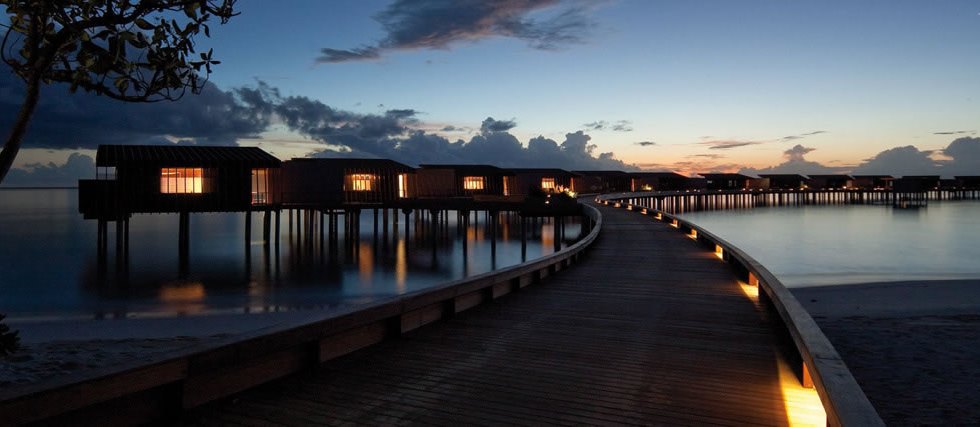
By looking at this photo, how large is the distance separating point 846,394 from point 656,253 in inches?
481

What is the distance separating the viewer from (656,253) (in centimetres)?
1541

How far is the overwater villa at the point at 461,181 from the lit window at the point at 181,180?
772 inches

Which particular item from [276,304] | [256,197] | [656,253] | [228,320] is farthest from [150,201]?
[656,253]

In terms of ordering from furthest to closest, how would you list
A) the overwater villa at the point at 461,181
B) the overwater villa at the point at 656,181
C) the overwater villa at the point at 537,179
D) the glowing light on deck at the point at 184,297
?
1. the overwater villa at the point at 656,181
2. the overwater villa at the point at 537,179
3. the overwater villa at the point at 461,181
4. the glowing light on deck at the point at 184,297

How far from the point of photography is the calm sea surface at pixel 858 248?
91.2ft

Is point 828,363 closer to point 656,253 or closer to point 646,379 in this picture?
point 646,379

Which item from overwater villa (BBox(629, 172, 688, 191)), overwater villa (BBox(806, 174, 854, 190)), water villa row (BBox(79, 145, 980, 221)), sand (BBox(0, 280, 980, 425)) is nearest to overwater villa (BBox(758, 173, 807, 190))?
overwater villa (BBox(806, 174, 854, 190))

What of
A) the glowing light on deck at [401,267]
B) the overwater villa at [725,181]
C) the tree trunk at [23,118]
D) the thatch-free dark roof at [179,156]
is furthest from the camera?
the overwater villa at [725,181]

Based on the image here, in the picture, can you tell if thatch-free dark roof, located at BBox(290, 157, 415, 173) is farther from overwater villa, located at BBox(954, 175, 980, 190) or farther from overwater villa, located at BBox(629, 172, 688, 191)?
overwater villa, located at BBox(954, 175, 980, 190)

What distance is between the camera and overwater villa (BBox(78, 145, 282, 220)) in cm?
2831

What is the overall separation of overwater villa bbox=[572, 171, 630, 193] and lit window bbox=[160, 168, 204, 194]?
2079 inches

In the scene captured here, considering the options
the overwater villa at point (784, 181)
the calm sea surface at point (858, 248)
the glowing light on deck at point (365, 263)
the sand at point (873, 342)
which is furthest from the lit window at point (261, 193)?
the overwater villa at point (784, 181)

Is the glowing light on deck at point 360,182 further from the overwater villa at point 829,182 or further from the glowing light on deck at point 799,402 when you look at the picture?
the overwater villa at point 829,182

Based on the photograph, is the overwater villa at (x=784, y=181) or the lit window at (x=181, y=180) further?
the overwater villa at (x=784, y=181)
